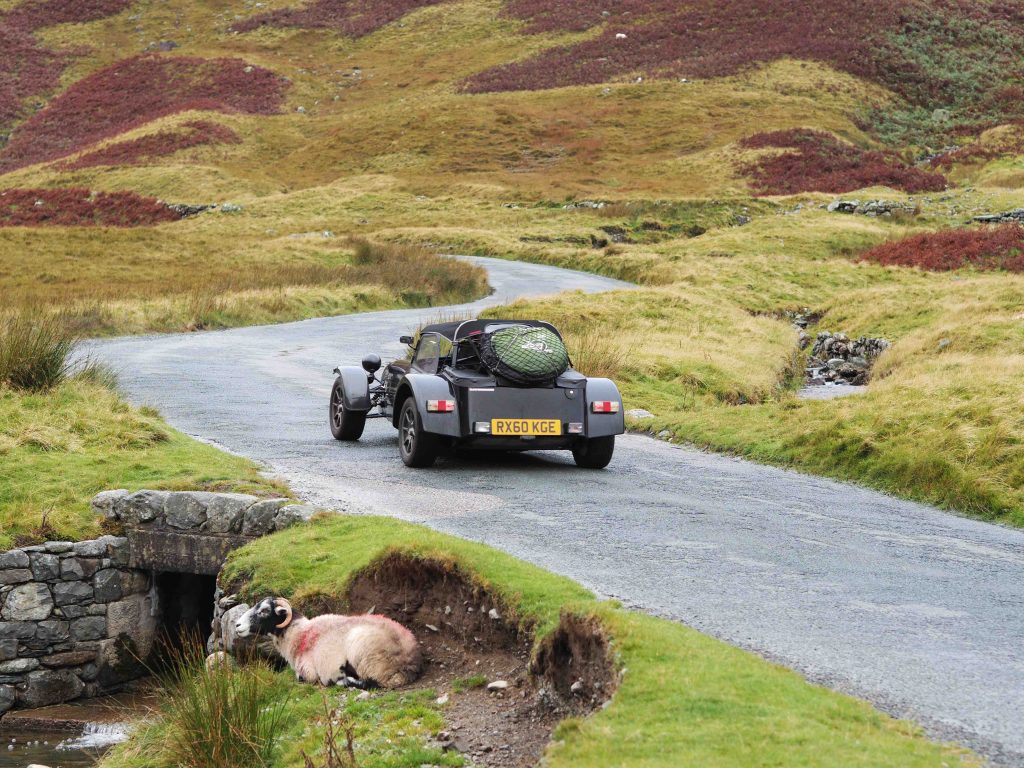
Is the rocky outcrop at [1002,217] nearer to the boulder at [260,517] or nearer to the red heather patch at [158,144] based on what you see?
the boulder at [260,517]

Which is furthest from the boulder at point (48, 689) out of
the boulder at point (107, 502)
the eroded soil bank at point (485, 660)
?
the eroded soil bank at point (485, 660)

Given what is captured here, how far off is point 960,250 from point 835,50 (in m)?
47.3

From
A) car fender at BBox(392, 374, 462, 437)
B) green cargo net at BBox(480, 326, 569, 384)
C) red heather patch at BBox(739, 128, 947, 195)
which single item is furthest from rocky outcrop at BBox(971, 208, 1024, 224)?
car fender at BBox(392, 374, 462, 437)

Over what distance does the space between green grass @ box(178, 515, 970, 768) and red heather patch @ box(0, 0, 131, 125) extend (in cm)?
9216

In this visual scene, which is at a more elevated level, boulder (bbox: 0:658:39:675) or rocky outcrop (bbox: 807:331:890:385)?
rocky outcrop (bbox: 807:331:890:385)

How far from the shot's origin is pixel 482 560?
8344 mm

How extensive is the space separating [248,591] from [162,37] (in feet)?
343

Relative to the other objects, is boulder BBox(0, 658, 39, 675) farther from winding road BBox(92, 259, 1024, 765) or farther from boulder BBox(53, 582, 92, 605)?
winding road BBox(92, 259, 1024, 765)

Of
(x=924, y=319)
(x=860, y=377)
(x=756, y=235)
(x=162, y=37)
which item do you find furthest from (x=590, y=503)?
(x=162, y=37)

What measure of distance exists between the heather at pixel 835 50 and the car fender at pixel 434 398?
221ft

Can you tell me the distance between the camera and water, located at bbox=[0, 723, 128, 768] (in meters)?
8.91

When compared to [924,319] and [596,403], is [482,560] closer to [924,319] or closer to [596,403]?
[596,403]

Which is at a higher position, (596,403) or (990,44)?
(990,44)

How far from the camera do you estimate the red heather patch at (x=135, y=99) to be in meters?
80.9
